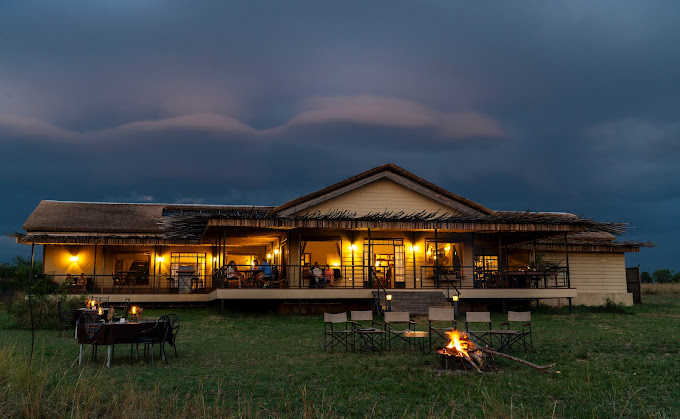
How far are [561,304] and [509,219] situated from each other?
6519 mm

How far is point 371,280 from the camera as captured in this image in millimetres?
20750

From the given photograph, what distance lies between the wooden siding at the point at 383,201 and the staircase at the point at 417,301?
4129 mm

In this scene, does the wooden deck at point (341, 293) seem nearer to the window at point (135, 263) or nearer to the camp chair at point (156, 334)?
the camp chair at point (156, 334)

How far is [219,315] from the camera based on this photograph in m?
19.1

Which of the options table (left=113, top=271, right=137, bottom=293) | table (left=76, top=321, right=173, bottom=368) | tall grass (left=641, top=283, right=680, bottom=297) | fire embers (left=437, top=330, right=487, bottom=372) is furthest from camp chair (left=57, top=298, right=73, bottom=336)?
tall grass (left=641, top=283, right=680, bottom=297)

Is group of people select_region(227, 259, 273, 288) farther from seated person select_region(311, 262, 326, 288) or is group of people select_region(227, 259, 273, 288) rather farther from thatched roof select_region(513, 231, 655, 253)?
thatched roof select_region(513, 231, 655, 253)

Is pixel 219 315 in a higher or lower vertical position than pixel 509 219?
lower

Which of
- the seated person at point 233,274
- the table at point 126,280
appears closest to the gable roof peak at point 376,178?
the seated person at point 233,274

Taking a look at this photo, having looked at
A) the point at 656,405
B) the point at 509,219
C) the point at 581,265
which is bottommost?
the point at 656,405

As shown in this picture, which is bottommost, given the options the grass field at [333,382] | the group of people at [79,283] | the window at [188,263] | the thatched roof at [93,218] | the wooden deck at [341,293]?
the grass field at [333,382]

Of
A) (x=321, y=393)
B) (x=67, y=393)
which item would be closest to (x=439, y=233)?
(x=321, y=393)

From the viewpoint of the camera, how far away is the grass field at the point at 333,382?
22.2ft

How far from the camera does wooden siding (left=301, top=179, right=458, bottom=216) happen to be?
2248 centimetres

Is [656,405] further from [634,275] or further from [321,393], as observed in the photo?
[634,275]
